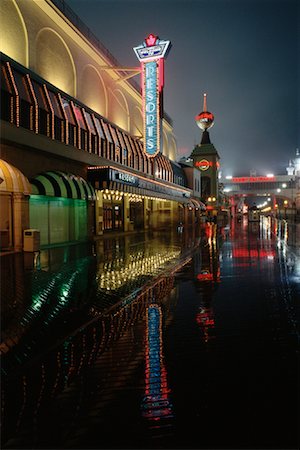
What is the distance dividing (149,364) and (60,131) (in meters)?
17.8

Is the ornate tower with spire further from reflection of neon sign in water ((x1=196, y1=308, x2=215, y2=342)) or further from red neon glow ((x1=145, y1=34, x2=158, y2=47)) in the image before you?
reflection of neon sign in water ((x1=196, y1=308, x2=215, y2=342))

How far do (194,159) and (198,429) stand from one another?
83886 millimetres

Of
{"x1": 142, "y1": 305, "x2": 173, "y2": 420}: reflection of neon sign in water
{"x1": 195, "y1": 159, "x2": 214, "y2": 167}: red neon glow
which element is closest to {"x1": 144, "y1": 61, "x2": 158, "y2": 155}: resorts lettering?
{"x1": 142, "y1": 305, "x2": 173, "y2": 420}: reflection of neon sign in water

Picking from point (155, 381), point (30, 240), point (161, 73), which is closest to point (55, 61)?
point (161, 73)

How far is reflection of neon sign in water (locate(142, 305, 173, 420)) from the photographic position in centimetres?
337

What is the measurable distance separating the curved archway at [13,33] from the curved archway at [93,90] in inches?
247

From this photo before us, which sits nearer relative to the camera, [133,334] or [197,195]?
[133,334]

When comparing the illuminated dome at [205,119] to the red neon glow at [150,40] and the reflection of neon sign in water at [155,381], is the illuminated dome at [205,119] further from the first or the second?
the reflection of neon sign in water at [155,381]

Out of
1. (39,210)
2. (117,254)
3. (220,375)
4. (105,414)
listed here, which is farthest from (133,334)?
(39,210)

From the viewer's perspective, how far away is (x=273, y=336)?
213 inches

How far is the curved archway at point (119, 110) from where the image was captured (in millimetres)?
29484

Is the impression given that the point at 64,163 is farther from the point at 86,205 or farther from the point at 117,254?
the point at 117,254

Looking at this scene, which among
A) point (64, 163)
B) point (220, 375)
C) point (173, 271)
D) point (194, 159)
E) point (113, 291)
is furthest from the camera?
point (194, 159)

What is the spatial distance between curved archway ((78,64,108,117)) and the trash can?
1280 cm
